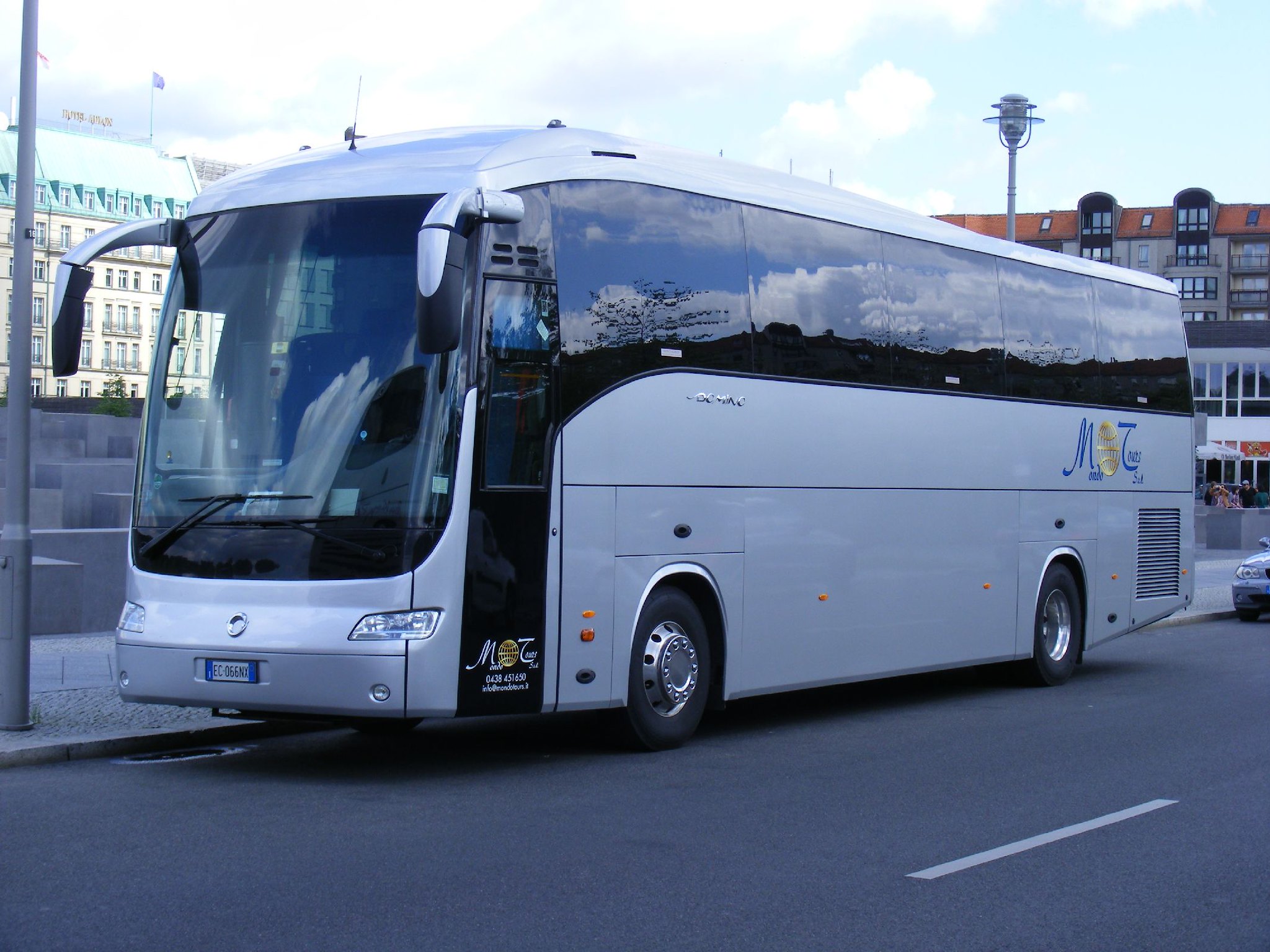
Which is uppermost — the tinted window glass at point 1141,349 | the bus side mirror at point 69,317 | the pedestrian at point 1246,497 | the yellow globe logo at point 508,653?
the tinted window glass at point 1141,349

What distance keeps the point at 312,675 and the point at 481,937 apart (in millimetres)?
3368

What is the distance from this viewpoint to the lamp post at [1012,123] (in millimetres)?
25406

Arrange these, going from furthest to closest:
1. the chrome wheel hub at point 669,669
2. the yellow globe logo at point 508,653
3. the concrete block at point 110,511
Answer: the concrete block at point 110,511 < the chrome wheel hub at point 669,669 < the yellow globe logo at point 508,653

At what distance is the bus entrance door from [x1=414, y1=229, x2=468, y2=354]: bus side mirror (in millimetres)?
919

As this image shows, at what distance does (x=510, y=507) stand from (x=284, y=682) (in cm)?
163

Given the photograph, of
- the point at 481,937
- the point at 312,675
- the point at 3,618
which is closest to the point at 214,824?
the point at 312,675

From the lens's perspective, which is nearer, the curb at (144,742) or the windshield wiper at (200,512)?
the windshield wiper at (200,512)

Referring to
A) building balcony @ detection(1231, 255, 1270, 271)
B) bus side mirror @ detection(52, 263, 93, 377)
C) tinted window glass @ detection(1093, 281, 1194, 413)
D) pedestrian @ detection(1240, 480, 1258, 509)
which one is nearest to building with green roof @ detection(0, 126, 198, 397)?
pedestrian @ detection(1240, 480, 1258, 509)

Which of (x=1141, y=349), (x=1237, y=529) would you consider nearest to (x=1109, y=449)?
(x=1141, y=349)

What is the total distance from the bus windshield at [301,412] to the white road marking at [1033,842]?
11.3 feet

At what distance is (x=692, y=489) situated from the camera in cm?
1065

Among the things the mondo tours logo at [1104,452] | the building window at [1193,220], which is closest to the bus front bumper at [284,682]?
the mondo tours logo at [1104,452]

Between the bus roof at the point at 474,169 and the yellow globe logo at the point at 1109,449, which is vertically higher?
the bus roof at the point at 474,169

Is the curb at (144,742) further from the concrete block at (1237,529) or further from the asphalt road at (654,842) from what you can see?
the concrete block at (1237,529)
